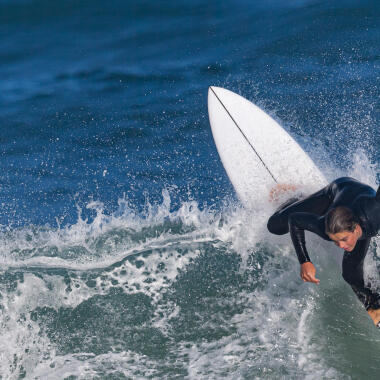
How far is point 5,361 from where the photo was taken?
16.5ft

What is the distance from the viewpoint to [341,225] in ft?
13.0

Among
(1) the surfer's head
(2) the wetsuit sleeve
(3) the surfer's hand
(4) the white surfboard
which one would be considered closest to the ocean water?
(4) the white surfboard

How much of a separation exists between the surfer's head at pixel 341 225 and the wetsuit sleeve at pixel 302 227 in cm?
30

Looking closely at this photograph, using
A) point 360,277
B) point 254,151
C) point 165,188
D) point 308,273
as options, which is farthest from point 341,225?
point 165,188

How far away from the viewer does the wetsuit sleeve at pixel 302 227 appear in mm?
4414

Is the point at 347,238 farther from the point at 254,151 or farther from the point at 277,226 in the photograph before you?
the point at 254,151

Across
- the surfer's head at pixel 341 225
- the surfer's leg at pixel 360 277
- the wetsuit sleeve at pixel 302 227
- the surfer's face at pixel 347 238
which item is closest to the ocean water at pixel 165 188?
the surfer's leg at pixel 360 277

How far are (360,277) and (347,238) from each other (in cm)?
69

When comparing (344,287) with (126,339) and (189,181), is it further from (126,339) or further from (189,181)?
(189,181)

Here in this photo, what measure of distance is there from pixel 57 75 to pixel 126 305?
700 cm

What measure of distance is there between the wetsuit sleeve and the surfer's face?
0.81 feet

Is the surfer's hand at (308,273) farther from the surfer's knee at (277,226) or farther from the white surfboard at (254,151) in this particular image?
the white surfboard at (254,151)

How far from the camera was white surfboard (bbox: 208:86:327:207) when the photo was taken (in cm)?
614

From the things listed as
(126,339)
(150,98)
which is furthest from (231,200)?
(150,98)
